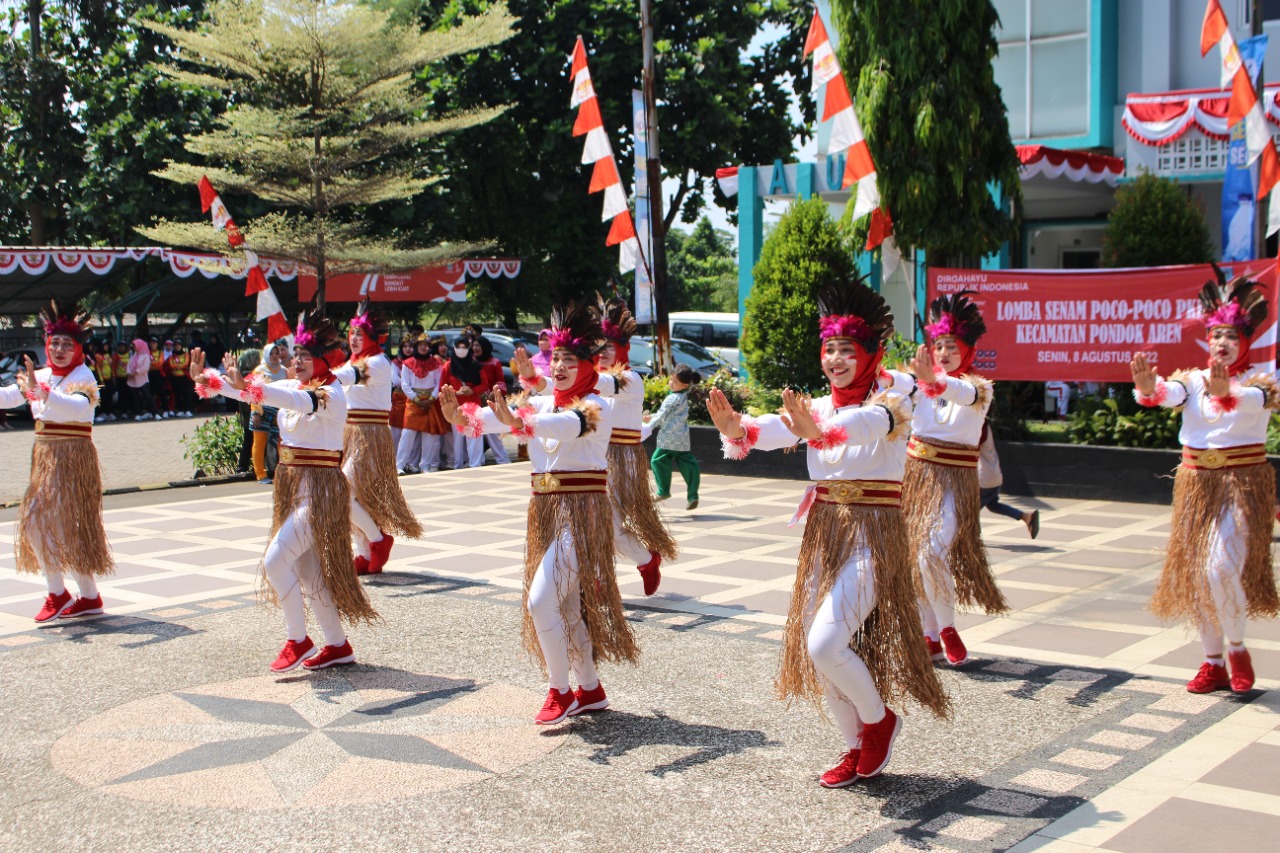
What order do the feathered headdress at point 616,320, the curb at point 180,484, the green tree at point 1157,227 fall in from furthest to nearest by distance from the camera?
the green tree at point 1157,227, the curb at point 180,484, the feathered headdress at point 616,320

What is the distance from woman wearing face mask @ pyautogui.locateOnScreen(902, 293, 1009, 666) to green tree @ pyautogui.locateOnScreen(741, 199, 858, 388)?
343 inches

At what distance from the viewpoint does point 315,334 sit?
701 cm

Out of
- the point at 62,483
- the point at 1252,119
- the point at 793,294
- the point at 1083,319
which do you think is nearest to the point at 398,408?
the point at 793,294

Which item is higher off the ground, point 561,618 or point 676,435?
point 676,435

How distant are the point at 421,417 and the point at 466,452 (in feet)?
2.57

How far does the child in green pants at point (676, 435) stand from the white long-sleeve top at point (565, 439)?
488 cm

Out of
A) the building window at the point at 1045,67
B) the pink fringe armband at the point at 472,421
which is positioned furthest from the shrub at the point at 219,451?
the building window at the point at 1045,67

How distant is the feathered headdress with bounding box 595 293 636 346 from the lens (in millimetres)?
9375

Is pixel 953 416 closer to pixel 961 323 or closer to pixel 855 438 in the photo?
pixel 961 323

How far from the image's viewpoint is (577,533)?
5812 mm

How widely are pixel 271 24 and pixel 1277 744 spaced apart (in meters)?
18.5

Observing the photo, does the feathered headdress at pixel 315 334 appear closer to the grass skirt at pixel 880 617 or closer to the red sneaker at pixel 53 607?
the red sneaker at pixel 53 607

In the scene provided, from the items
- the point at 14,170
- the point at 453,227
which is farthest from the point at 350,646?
the point at 14,170

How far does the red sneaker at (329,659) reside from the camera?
6.66 metres
